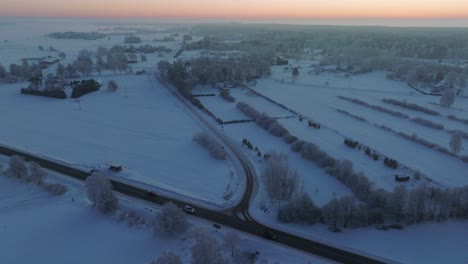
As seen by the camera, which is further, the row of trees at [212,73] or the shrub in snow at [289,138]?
the row of trees at [212,73]

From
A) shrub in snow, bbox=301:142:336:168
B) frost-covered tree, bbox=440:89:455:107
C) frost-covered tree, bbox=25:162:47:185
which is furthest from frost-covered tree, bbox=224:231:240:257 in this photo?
frost-covered tree, bbox=440:89:455:107

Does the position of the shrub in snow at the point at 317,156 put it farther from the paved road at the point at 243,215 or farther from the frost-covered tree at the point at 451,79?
the frost-covered tree at the point at 451,79

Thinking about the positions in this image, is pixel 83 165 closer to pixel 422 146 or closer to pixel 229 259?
pixel 229 259

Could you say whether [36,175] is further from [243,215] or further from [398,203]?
[398,203]

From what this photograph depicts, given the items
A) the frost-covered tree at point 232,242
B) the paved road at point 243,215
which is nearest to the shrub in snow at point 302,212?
the paved road at point 243,215

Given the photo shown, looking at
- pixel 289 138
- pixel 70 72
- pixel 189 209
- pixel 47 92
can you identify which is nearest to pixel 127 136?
pixel 189 209

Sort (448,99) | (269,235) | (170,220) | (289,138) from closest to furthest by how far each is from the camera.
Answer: (170,220)
(269,235)
(289,138)
(448,99)
